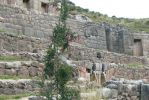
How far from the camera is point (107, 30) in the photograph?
123 ft

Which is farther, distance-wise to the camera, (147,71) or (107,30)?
(107,30)

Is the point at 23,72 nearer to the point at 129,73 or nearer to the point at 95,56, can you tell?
the point at 129,73

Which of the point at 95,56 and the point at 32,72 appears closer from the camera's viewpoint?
the point at 32,72

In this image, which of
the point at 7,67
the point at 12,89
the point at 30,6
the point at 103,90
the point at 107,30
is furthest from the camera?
the point at 107,30

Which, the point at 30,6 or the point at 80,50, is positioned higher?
the point at 30,6

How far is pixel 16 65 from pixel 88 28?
1527cm

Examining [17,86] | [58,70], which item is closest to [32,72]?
[17,86]

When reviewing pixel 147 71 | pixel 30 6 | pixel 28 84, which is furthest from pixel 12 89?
pixel 30 6

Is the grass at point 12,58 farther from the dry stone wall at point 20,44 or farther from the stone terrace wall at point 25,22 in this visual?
the stone terrace wall at point 25,22

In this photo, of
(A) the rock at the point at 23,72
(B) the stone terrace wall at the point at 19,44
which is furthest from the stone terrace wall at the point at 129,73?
(A) the rock at the point at 23,72

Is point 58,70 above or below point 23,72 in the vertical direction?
above

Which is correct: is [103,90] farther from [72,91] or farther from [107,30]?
[107,30]

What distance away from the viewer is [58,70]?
11.9 meters

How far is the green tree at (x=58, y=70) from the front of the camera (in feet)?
38.7
